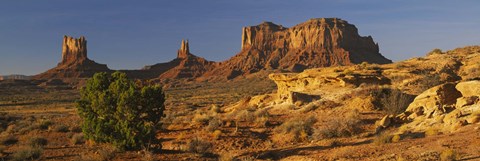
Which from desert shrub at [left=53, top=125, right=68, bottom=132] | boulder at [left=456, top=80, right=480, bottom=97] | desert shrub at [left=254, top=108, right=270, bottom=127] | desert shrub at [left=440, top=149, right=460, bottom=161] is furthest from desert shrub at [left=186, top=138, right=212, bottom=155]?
desert shrub at [left=53, top=125, right=68, bottom=132]

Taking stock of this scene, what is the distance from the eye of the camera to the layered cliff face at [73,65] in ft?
445

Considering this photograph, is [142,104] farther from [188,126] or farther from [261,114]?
[261,114]

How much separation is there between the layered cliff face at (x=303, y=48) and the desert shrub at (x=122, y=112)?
347 ft

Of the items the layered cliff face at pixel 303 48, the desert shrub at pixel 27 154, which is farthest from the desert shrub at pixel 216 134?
the layered cliff face at pixel 303 48

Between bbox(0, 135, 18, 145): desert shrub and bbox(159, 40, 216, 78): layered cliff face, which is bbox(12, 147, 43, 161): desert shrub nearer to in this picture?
bbox(0, 135, 18, 145): desert shrub

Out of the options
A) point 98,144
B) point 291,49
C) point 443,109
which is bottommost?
point 98,144

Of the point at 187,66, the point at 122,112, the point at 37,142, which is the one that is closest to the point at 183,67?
the point at 187,66

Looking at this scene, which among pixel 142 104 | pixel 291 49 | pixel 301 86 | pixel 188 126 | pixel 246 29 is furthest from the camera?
pixel 246 29

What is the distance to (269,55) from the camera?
490ft

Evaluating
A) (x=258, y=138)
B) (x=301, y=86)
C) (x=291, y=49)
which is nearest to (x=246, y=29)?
(x=291, y=49)

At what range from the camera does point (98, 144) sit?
57.7ft

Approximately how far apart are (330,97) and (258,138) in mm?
8246

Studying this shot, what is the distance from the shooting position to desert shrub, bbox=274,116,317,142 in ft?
55.7

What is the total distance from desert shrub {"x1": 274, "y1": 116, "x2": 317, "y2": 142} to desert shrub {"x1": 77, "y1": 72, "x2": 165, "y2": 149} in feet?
17.6
